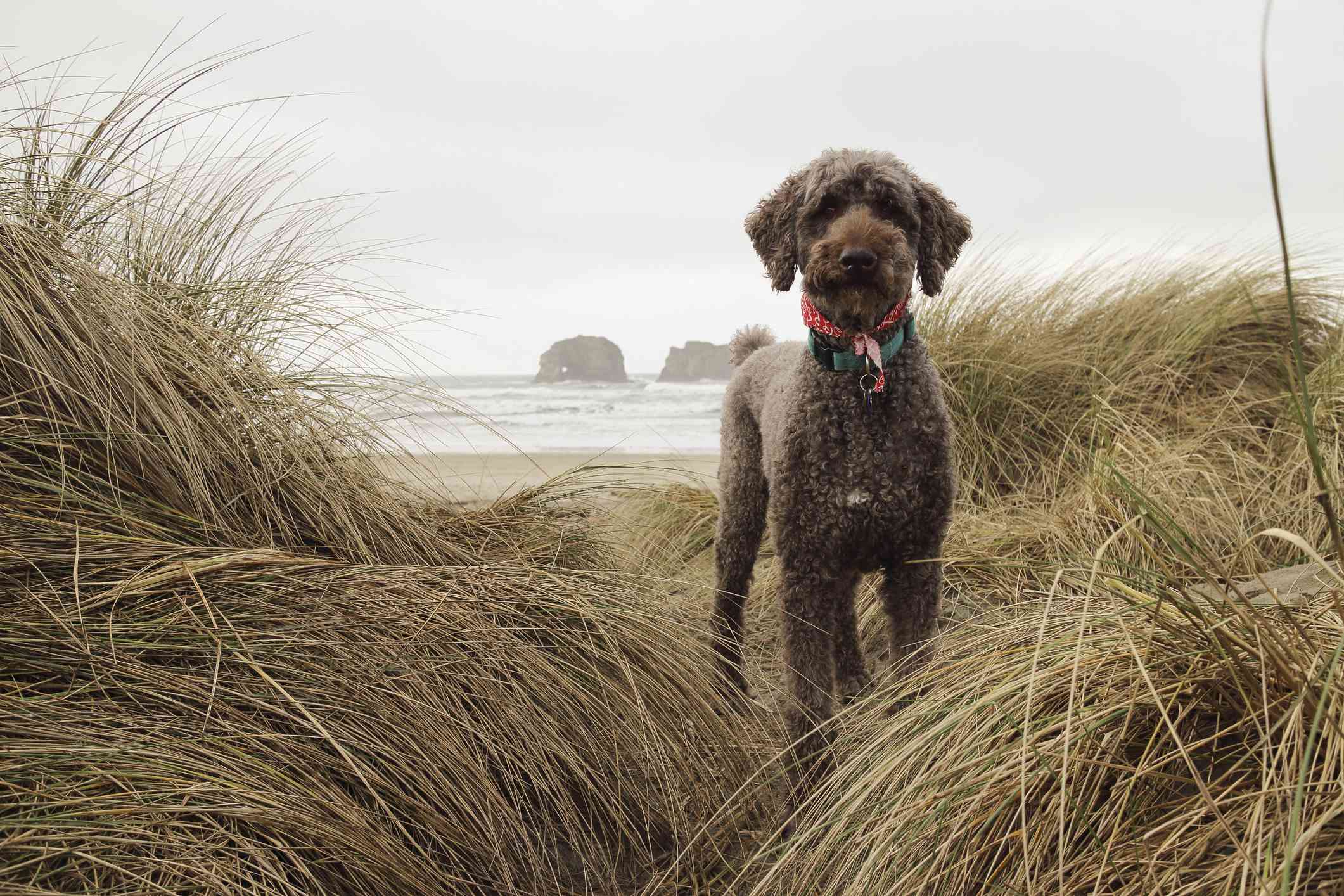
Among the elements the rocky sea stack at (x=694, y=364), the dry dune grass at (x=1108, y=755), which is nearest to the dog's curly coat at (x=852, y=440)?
the dry dune grass at (x=1108, y=755)

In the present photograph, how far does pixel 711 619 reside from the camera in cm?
392

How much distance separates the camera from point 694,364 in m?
31.4

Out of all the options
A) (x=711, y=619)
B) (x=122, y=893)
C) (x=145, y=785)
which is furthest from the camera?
(x=711, y=619)

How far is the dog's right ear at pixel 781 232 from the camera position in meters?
3.32

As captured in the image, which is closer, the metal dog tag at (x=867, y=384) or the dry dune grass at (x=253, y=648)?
the dry dune grass at (x=253, y=648)

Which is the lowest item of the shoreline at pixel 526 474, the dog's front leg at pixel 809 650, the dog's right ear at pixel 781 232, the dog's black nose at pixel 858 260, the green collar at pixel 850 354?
the dog's front leg at pixel 809 650

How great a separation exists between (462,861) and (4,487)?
5.41 feet

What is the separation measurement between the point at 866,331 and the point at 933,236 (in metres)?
0.49

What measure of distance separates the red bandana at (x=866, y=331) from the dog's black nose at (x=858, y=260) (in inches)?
8.5

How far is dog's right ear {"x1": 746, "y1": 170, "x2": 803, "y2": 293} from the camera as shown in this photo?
3322mm

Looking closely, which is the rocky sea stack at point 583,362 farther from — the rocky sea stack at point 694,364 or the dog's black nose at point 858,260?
the dog's black nose at point 858,260

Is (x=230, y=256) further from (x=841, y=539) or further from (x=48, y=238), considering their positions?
(x=841, y=539)

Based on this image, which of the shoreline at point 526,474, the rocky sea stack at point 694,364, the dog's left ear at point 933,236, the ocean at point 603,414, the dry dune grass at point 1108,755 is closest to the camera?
the dry dune grass at point 1108,755

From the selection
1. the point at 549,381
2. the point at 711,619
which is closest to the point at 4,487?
the point at 711,619
